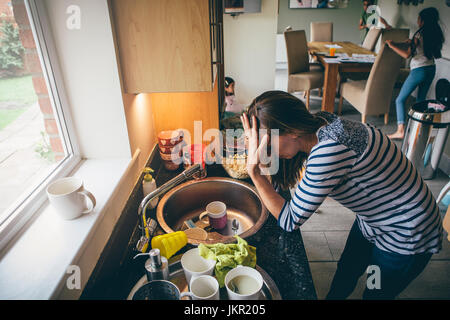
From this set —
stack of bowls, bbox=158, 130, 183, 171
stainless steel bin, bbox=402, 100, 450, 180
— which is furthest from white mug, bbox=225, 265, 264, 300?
stainless steel bin, bbox=402, 100, 450, 180

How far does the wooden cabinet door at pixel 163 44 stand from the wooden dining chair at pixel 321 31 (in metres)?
5.31

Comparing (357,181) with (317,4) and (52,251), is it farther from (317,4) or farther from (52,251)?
(317,4)

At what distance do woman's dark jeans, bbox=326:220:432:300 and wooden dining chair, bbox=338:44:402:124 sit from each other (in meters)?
2.73

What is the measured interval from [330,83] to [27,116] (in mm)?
3569

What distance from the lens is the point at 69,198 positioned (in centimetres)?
91

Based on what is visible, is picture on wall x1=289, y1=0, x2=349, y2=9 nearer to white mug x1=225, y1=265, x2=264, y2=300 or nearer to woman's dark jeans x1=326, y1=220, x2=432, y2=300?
woman's dark jeans x1=326, y1=220, x2=432, y2=300

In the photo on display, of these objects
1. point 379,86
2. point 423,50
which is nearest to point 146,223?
point 379,86

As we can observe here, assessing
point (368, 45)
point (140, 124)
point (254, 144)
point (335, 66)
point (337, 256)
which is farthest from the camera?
point (368, 45)

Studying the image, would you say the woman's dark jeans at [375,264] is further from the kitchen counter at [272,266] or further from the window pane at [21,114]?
the window pane at [21,114]

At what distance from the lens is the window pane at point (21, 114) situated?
93 centimetres

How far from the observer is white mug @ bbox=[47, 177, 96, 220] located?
907 mm
